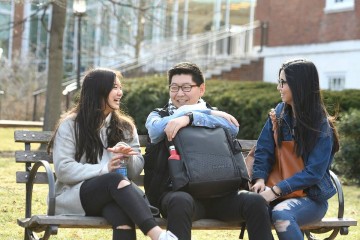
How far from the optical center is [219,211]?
6539 millimetres

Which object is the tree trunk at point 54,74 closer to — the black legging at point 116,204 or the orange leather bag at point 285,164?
the orange leather bag at point 285,164

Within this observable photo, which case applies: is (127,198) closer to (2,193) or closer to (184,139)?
(184,139)

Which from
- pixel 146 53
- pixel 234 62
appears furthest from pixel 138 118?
pixel 146 53

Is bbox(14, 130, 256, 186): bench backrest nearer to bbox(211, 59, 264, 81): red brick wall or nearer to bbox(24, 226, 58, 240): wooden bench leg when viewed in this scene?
bbox(24, 226, 58, 240): wooden bench leg

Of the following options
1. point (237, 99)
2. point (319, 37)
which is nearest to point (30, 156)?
point (237, 99)

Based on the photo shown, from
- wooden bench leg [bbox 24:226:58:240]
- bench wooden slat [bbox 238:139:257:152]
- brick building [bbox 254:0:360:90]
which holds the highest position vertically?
brick building [bbox 254:0:360:90]

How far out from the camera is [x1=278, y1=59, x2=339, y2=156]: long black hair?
6.65m

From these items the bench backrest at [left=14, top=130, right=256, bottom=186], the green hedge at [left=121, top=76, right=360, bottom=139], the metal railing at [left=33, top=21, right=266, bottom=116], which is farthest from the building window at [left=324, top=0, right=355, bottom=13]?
the bench backrest at [left=14, top=130, right=256, bottom=186]

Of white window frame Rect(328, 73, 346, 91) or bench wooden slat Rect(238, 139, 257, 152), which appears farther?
white window frame Rect(328, 73, 346, 91)

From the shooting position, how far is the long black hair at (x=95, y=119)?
261 inches

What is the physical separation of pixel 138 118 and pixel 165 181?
16.6 metres

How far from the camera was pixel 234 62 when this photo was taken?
88.4 feet

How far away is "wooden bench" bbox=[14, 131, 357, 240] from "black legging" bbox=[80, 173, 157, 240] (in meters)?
0.10

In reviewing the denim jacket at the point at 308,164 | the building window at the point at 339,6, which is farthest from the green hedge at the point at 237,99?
the denim jacket at the point at 308,164
